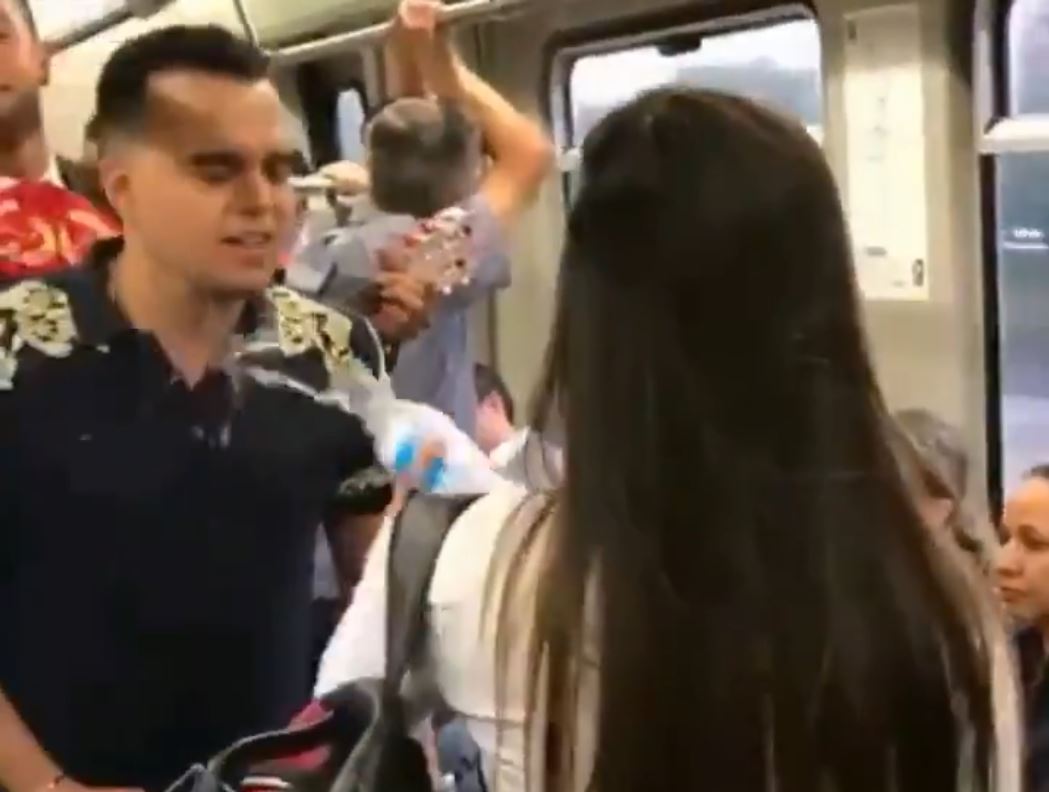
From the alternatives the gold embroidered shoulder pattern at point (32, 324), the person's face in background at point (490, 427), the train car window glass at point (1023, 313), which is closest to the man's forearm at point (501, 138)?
A: the person's face in background at point (490, 427)

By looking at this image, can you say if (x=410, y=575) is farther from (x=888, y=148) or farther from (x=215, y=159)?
(x=888, y=148)

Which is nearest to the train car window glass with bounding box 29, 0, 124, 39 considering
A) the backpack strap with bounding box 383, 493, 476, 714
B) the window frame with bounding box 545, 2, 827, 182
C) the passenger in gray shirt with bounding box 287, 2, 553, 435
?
the window frame with bounding box 545, 2, 827, 182

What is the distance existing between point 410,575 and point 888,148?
2.58 metres

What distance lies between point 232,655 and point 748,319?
830mm

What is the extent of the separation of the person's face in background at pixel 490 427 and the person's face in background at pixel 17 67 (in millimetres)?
908

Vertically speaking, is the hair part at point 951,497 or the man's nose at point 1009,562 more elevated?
the hair part at point 951,497

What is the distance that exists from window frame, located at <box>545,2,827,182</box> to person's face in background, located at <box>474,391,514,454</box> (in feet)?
1.81

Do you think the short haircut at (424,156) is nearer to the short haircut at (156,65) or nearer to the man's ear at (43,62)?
the man's ear at (43,62)

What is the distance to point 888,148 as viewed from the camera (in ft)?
11.7

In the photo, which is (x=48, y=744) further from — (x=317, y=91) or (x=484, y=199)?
(x=317, y=91)

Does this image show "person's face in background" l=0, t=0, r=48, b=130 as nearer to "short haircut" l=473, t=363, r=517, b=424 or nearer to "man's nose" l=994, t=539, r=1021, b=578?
"man's nose" l=994, t=539, r=1021, b=578

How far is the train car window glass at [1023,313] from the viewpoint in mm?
3492

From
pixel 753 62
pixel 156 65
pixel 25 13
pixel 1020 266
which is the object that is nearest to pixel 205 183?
pixel 156 65

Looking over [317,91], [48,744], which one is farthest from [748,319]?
[317,91]
